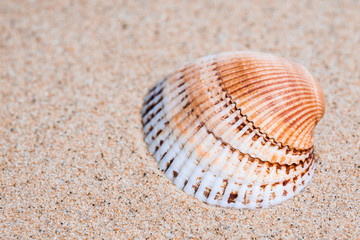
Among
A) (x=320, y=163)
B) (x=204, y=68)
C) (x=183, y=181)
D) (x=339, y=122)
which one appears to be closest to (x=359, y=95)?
(x=339, y=122)

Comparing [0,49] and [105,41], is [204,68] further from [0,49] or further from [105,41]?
[0,49]

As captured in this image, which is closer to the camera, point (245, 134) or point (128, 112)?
point (245, 134)

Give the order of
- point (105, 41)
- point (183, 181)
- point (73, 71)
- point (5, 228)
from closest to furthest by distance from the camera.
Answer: point (5, 228) → point (183, 181) → point (73, 71) → point (105, 41)

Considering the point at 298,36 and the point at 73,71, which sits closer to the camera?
the point at 73,71
